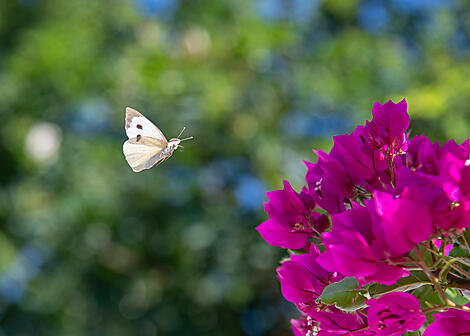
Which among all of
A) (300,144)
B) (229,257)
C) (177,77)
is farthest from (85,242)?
(300,144)

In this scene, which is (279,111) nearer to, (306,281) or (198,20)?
(198,20)

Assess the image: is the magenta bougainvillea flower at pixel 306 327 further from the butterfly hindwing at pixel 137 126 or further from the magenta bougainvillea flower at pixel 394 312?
the butterfly hindwing at pixel 137 126

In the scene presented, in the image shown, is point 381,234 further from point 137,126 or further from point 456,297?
point 137,126

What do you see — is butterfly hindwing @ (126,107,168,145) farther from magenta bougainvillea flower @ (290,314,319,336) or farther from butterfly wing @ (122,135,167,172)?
magenta bougainvillea flower @ (290,314,319,336)

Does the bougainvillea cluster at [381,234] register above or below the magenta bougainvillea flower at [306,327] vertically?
above

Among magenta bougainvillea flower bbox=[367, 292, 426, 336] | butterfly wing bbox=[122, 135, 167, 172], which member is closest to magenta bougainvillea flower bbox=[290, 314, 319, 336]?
magenta bougainvillea flower bbox=[367, 292, 426, 336]

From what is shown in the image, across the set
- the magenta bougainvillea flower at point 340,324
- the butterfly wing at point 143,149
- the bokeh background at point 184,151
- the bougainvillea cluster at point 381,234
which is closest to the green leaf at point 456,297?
the bougainvillea cluster at point 381,234

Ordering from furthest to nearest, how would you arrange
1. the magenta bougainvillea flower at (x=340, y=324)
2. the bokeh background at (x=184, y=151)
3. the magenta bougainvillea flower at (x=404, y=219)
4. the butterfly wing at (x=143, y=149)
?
the bokeh background at (x=184, y=151) < the butterfly wing at (x=143, y=149) < the magenta bougainvillea flower at (x=340, y=324) < the magenta bougainvillea flower at (x=404, y=219)
